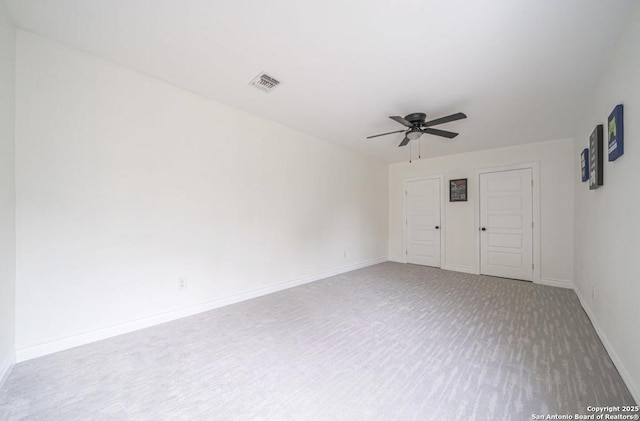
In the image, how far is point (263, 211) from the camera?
3547mm

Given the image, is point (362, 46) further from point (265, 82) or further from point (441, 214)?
point (441, 214)

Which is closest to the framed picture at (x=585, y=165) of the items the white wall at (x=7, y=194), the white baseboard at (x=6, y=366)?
the white wall at (x=7, y=194)

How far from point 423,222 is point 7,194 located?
5999 mm

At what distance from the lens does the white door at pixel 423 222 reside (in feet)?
18.0

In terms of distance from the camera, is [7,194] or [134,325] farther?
[134,325]

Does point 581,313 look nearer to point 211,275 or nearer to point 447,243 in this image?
point 447,243

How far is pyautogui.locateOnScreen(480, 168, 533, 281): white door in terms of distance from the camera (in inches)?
175

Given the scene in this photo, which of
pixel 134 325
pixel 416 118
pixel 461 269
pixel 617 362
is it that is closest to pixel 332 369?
pixel 134 325

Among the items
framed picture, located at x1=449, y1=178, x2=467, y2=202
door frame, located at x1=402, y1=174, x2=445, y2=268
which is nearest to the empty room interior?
framed picture, located at x1=449, y1=178, x2=467, y2=202

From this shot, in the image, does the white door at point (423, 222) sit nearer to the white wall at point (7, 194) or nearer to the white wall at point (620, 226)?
the white wall at point (620, 226)

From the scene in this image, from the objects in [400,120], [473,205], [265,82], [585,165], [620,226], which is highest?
[265,82]

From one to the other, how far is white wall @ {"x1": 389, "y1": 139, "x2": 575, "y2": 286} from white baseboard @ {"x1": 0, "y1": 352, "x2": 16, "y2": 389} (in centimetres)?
531

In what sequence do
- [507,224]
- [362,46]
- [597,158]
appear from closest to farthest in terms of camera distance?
[362,46] < [597,158] < [507,224]

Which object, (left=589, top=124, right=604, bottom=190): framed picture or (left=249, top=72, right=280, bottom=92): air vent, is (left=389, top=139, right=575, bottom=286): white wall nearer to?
(left=589, top=124, right=604, bottom=190): framed picture
